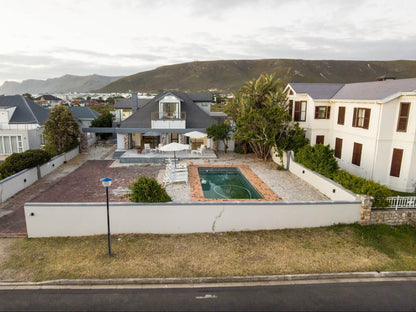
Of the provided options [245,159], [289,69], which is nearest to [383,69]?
[289,69]

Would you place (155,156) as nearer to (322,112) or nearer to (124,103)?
(124,103)

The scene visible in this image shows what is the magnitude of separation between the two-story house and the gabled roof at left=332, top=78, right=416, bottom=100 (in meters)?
13.9

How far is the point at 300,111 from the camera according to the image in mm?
24875

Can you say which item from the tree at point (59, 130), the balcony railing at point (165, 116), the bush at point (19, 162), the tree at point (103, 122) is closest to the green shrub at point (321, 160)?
the balcony railing at point (165, 116)

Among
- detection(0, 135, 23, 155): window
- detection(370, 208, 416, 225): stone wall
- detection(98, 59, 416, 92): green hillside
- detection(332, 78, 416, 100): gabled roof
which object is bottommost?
detection(370, 208, 416, 225): stone wall

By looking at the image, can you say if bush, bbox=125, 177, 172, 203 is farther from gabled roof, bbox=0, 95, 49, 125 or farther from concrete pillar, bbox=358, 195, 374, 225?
gabled roof, bbox=0, 95, 49, 125

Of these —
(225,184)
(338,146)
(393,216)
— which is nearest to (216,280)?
(393,216)

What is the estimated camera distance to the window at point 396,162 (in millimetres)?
17219

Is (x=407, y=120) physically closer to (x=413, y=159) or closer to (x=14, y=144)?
(x=413, y=159)

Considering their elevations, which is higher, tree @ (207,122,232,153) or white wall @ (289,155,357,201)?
tree @ (207,122,232,153)

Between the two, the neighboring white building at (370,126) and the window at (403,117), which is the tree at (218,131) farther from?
the window at (403,117)

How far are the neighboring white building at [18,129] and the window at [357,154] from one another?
30.1m

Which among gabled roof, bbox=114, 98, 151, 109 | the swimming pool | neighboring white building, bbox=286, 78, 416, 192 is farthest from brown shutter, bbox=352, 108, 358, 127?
gabled roof, bbox=114, 98, 151, 109

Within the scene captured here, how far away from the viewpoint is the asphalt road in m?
7.82
